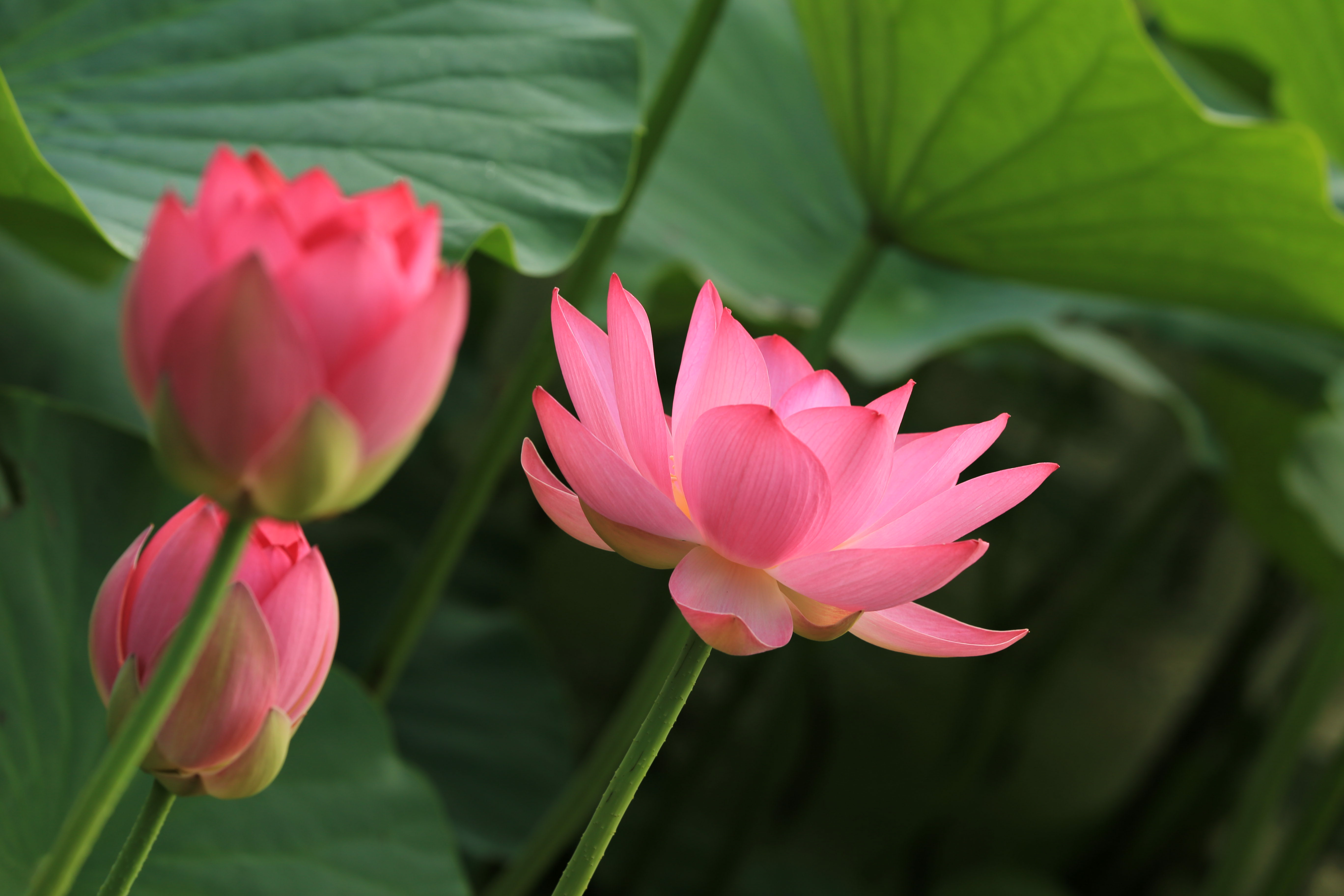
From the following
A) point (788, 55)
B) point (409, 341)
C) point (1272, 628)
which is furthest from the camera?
point (1272, 628)

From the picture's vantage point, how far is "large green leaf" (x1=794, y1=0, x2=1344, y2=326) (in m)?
0.64

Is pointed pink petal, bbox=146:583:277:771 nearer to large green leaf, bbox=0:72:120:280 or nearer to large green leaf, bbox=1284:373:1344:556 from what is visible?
large green leaf, bbox=0:72:120:280

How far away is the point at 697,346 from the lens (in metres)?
0.26

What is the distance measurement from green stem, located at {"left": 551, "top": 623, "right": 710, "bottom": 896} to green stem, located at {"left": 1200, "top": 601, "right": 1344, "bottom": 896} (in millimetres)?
988

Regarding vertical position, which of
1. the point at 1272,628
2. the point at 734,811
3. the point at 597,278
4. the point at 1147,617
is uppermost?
the point at 597,278

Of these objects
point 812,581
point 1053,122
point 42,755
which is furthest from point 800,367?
point 1053,122

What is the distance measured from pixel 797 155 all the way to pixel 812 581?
37.3 inches

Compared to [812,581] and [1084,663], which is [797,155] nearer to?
[812,581]

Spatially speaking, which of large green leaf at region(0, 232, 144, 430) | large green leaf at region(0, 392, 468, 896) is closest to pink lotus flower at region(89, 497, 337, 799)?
large green leaf at region(0, 392, 468, 896)

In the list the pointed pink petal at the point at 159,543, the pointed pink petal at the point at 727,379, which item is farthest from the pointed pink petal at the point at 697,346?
the pointed pink petal at the point at 159,543

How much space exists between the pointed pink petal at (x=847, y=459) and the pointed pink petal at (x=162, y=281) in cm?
12

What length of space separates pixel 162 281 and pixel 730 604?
0.42 ft

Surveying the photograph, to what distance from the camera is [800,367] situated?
307mm

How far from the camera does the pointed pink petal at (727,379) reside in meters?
0.24
